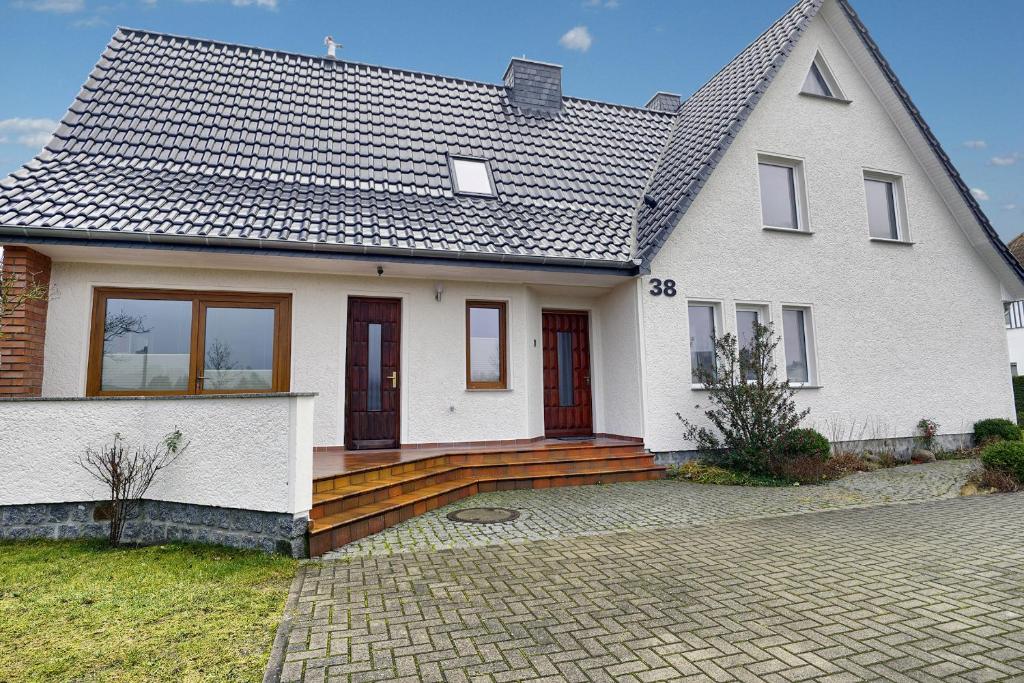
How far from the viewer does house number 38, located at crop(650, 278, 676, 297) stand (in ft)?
30.3

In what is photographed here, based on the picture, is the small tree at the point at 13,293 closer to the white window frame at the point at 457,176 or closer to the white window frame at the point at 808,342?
the white window frame at the point at 457,176

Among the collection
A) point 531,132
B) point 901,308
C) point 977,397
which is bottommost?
point 977,397

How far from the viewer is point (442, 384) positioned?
9125 mm

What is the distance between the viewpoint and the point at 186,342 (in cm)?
819

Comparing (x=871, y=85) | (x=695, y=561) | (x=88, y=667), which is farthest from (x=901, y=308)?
(x=88, y=667)

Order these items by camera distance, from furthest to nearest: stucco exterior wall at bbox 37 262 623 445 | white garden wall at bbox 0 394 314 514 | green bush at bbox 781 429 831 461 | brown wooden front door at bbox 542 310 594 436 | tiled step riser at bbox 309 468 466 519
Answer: brown wooden front door at bbox 542 310 594 436
green bush at bbox 781 429 831 461
stucco exterior wall at bbox 37 262 623 445
tiled step riser at bbox 309 468 466 519
white garden wall at bbox 0 394 314 514

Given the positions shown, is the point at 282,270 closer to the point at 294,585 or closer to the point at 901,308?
the point at 294,585

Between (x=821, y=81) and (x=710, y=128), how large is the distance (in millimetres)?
3057

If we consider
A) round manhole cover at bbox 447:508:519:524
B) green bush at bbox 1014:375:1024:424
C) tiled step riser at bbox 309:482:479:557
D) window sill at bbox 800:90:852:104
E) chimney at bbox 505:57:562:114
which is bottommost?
round manhole cover at bbox 447:508:519:524

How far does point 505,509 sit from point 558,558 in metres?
2.04

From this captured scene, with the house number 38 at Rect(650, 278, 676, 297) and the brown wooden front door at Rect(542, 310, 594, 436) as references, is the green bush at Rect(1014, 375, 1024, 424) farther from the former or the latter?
the brown wooden front door at Rect(542, 310, 594, 436)

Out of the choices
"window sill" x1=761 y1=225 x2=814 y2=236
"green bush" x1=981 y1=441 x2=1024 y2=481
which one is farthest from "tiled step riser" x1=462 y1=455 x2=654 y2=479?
"window sill" x1=761 y1=225 x2=814 y2=236

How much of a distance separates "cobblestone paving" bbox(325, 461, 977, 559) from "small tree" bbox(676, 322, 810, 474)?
0.80 m

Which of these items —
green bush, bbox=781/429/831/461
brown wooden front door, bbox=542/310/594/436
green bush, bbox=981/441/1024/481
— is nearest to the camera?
green bush, bbox=981/441/1024/481
